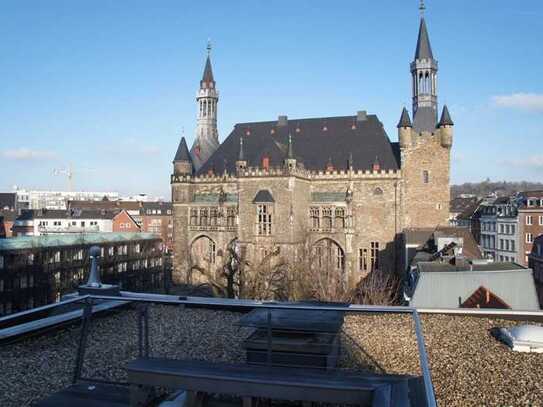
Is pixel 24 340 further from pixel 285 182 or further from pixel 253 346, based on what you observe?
pixel 285 182

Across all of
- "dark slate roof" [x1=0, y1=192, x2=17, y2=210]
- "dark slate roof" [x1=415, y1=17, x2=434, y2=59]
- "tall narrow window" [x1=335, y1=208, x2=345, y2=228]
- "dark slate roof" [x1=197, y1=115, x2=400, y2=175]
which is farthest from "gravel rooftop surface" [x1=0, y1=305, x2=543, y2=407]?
"dark slate roof" [x1=0, y1=192, x2=17, y2=210]

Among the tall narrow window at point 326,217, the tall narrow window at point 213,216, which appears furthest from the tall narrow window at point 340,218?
the tall narrow window at point 213,216

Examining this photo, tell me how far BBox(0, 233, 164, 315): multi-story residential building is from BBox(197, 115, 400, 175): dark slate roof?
1308 centimetres

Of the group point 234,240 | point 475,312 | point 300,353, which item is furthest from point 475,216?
point 300,353

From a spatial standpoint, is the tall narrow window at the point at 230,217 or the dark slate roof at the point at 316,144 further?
the tall narrow window at the point at 230,217

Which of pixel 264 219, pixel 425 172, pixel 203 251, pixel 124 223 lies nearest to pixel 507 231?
pixel 425 172

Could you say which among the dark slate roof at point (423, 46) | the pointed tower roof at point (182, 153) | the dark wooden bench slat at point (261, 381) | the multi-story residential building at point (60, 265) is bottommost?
the multi-story residential building at point (60, 265)

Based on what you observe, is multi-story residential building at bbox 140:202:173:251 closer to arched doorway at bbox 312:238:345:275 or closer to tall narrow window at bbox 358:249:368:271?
arched doorway at bbox 312:238:345:275

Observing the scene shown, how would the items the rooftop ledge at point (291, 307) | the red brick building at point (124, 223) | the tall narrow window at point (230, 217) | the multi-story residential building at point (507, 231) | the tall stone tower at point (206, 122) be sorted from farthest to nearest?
the red brick building at point (124, 223) → the multi-story residential building at point (507, 231) → the tall stone tower at point (206, 122) → the tall narrow window at point (230, 217) → the rooftop ledge at point (291, 307)

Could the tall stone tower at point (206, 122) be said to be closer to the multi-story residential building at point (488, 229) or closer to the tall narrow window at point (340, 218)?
the tall narrow window at point (340, 218)

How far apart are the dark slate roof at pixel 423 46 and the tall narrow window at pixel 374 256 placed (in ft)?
48.5

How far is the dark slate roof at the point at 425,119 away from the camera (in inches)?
1468

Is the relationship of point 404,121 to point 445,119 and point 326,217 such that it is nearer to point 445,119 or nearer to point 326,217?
point 445,119

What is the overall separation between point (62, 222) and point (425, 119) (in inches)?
2302
